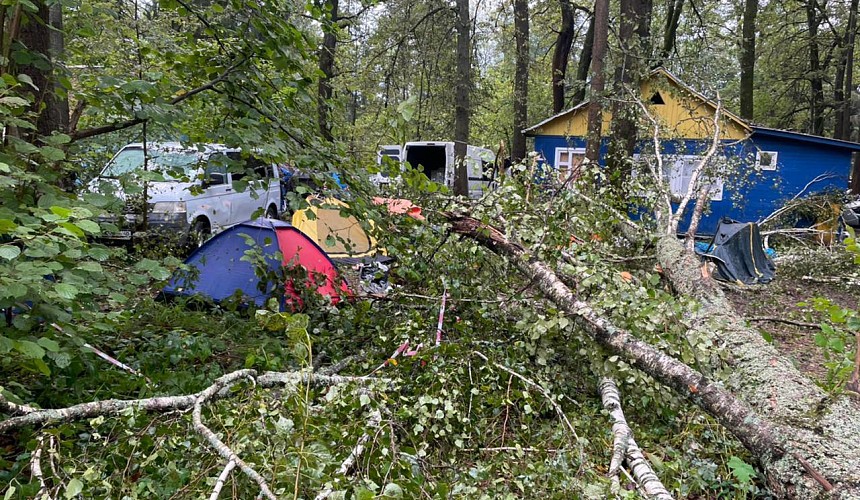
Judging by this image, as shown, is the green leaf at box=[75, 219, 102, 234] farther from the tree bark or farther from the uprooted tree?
the tree bark

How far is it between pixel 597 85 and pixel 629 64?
93cm

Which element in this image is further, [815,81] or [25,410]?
[815,81]

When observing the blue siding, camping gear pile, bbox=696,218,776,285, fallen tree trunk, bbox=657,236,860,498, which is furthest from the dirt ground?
the blue siding

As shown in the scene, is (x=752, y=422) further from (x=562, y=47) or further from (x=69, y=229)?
(x=562, y=47)

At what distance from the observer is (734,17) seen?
1764 centimetres

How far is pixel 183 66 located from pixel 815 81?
917 inches

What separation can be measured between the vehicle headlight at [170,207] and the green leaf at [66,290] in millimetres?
6580

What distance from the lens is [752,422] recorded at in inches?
89.2

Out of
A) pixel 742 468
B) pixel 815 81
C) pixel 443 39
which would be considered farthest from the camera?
pixel 815 81

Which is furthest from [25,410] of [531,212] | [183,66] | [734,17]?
[734,17]

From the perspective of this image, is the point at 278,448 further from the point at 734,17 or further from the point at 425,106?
the point at 734,17

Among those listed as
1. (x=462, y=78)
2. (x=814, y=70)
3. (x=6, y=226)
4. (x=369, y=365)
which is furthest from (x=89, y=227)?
(x=814, y=70)

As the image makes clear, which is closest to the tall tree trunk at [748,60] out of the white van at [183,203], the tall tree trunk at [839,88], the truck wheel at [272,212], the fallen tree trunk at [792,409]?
the tall tree trunk at [839,88]

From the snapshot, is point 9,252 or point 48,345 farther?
point 48,345
